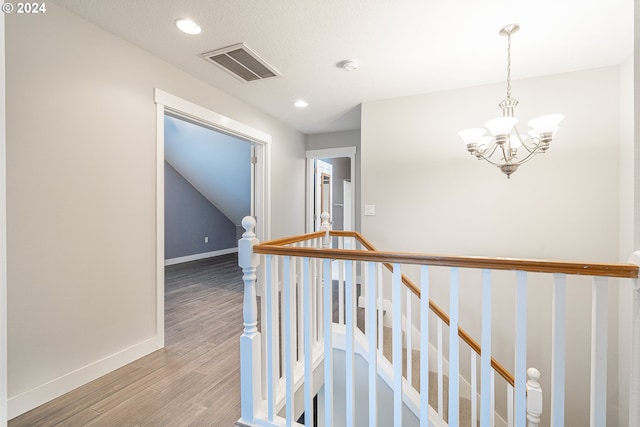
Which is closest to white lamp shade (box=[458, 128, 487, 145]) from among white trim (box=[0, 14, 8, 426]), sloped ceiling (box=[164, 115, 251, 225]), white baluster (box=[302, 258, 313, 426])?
white baluster (box=[302, 258, 313, 426])

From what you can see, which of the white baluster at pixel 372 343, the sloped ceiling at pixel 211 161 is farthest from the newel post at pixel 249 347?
the sloped ceiling at pixel 211 161

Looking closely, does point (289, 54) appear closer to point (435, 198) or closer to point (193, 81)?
point (193, 81)

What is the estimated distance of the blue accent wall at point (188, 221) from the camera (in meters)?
5.70

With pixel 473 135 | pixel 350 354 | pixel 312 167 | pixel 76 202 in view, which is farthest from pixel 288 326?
pixel 312 167

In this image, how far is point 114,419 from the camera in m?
1.60

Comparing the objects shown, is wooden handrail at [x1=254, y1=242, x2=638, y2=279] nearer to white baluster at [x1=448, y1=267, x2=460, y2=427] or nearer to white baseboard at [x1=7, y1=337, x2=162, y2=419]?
white baluster at [x1=448, y1=267, x2=460, y2=427]

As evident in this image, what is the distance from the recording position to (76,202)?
185 centimetres

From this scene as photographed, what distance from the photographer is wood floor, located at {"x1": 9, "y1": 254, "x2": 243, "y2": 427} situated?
1.61 m

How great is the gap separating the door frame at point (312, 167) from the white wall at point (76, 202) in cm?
258

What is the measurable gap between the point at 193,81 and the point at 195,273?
11.4 feet

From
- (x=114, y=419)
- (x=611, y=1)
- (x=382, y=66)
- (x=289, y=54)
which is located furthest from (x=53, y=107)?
(x=611, y=1)

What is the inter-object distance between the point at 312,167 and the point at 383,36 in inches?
114

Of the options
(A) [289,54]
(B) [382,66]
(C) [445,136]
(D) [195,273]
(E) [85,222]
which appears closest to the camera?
(E) [85,222]

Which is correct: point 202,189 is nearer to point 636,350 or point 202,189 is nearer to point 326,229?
point 326,229
